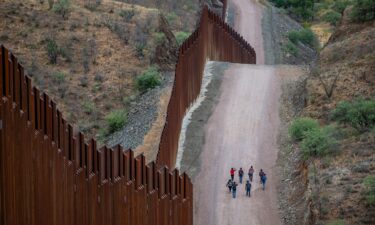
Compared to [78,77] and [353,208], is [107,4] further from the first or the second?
[353,208]

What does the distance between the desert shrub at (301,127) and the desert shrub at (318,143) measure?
1069 mm

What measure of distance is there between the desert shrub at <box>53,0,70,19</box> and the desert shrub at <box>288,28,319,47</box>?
63.3 feet

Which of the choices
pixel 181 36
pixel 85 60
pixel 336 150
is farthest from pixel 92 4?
pixel 336 150

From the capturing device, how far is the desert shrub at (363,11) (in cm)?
4166

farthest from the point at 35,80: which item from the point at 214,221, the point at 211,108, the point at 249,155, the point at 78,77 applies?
the point at 214,221

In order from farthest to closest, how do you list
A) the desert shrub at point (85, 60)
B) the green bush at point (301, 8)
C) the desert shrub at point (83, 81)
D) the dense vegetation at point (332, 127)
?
the green bush at point (301, 8), the desert shrub at point (85, 60), the desert shrub at point (83, 81), the dense vegetation at point (332, 127)

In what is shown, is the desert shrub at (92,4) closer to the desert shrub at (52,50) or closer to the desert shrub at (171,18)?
the desert shrub at (52,50)

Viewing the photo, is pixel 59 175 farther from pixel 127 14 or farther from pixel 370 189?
pixel 127 14

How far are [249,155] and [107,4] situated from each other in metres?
21.6

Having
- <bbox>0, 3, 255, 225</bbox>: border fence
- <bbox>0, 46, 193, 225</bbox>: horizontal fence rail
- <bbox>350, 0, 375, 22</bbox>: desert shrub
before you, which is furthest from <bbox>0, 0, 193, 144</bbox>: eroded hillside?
<bbox>0, 46, 193, 225</bbox>: horizontal fence rail

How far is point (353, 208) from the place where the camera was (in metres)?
28.5

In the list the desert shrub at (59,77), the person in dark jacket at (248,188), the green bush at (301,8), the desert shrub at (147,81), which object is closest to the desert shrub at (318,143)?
the person in dark jacket at (248,188)

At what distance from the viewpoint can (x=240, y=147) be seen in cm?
3628

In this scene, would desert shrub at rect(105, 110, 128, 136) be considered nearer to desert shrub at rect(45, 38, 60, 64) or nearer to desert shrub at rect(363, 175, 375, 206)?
desert shrub at rect(45, 38, 60, 64)
